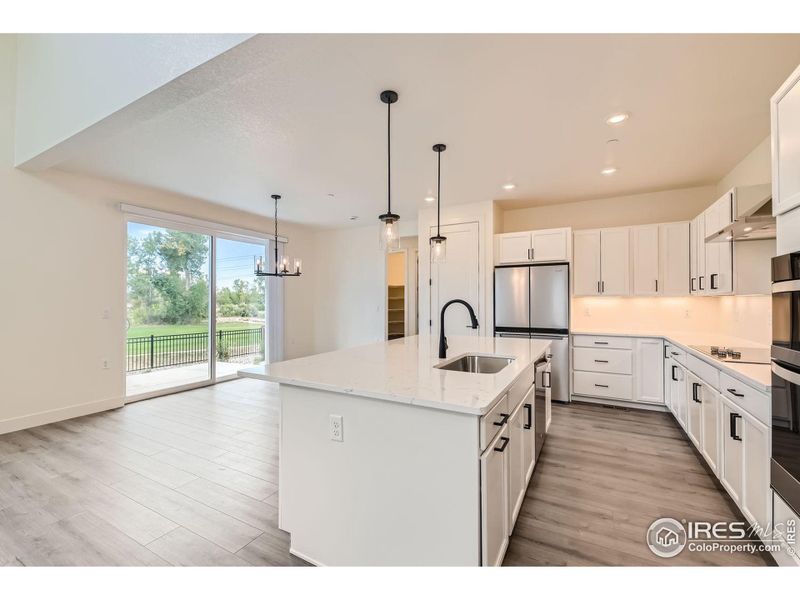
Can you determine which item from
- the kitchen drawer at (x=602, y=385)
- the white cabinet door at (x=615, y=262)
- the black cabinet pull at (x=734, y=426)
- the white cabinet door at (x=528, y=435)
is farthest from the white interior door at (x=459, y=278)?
the black cabinet pull at (x=734, y=426)

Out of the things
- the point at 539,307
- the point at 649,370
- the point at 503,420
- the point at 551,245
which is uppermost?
the point at 551,245

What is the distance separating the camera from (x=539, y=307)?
14.8 feet

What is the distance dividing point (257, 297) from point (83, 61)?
Result: 13.2 feet

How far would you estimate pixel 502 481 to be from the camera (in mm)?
1603

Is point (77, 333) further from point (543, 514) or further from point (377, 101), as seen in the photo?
point (543, 514)

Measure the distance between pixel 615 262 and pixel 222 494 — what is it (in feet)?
15.7

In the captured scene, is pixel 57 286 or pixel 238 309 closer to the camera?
pixel 57 286

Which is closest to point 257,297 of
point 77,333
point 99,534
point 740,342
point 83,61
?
point 77,333

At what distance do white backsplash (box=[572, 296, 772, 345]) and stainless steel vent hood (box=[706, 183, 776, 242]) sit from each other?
31.9 inches

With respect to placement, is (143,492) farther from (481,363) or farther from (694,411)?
(694,411)

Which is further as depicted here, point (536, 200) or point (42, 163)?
point (536, 200)

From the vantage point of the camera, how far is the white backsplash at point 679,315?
3.28m

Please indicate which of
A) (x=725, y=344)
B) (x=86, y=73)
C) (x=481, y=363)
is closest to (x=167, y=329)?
(x=86, y=73)
